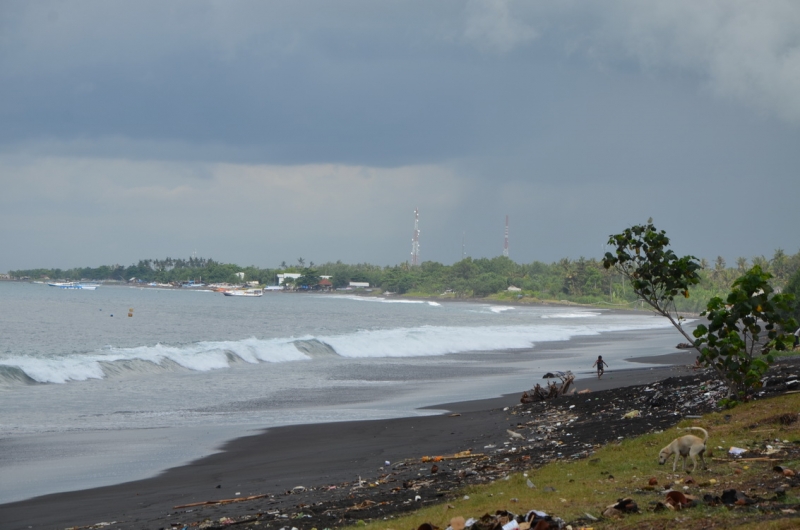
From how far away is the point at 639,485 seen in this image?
374 inches

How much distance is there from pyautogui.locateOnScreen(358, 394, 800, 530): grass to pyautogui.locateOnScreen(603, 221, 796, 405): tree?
1.95m

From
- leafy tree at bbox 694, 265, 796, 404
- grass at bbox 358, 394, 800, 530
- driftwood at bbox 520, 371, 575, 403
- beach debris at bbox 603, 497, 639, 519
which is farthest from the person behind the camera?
driftwood at bbox 520, 371, 575, 403

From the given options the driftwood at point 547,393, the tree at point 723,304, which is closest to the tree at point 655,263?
the tree at point 723,304

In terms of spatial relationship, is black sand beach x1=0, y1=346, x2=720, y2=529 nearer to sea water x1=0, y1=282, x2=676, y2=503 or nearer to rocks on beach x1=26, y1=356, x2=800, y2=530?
rocks on beach x1=26, y1=356, x2=800, y2=530

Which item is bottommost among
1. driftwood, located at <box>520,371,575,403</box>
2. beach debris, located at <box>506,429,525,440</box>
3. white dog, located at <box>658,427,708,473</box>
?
beach debris, located at <box>506,429,525,440</box>

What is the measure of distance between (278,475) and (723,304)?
374 inches

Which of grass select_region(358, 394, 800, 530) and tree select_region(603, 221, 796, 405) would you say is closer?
grass select_region(358, 394, 800, 530)

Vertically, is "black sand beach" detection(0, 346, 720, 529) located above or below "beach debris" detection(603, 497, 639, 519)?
below

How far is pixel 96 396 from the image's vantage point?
2606cm

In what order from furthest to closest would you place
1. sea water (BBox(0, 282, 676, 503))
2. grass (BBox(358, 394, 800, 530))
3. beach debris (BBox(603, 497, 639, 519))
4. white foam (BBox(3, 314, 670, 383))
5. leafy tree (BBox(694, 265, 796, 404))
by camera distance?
white foam (BBox(3, 314, 670, 383)) → sea water (BBox(0, 282, 676, 503)) → leafy tree (BBox(694, 265, 796, 404)) → beach debris (BBox(603, 497, 639, 519)) → grass (BBox(358, 394, 800, 530))

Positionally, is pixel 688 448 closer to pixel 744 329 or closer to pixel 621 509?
pixel 621 509

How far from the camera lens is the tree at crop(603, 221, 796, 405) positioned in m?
15.2

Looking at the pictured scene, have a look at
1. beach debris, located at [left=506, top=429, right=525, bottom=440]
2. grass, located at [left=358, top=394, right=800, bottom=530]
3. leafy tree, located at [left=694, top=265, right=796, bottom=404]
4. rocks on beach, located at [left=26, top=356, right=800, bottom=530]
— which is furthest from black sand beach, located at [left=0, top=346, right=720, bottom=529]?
leafy tree, located at [left=694, top=265, right=796, bottom=404]

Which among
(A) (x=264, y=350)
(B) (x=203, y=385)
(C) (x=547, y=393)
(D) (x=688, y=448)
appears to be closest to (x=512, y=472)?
(D) (x=688, y=448)
